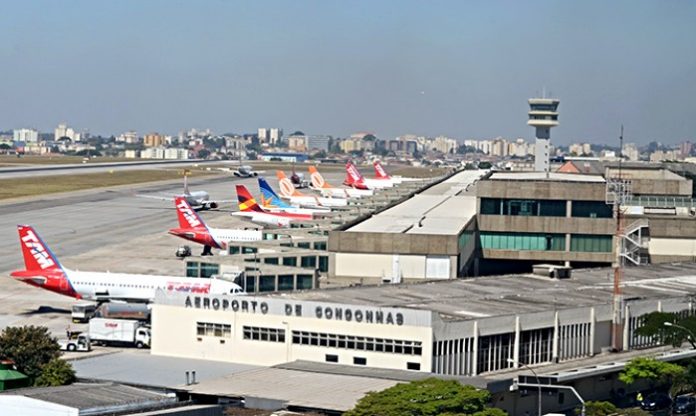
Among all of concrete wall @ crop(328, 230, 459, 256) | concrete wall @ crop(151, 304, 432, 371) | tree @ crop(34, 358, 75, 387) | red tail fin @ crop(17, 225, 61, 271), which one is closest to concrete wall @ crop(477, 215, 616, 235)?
concrete wall @ crop(328, 230, 459, 256)

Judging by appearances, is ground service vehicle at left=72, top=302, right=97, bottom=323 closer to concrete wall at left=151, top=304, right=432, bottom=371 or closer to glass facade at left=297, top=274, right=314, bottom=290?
glass facade at left=297, top=274, right=314, bottom=290

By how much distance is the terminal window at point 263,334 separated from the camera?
256 ft

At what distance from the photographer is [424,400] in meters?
60.2

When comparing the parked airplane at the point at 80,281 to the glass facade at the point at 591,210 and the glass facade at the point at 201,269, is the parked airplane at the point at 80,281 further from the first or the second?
the glass facade at the point at 591,210

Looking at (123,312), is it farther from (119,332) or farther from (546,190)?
(546,190)

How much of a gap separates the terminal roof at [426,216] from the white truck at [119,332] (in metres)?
27.4

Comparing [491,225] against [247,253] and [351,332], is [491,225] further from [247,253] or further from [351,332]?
[351,332]

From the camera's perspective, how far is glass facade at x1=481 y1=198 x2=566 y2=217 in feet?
419

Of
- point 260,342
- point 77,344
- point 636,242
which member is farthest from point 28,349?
point 636,242

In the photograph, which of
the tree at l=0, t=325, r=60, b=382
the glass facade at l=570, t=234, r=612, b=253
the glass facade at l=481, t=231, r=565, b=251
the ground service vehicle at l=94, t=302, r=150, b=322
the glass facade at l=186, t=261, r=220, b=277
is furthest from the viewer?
the glass facade at l=481, t=231, r=565, b=251

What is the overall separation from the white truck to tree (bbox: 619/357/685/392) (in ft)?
96.8

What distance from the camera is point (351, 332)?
250ft

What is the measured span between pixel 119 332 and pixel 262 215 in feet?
283

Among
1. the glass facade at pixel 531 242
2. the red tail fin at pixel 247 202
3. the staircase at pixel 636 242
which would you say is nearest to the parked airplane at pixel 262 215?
the red tail fin at pixel 247 202
